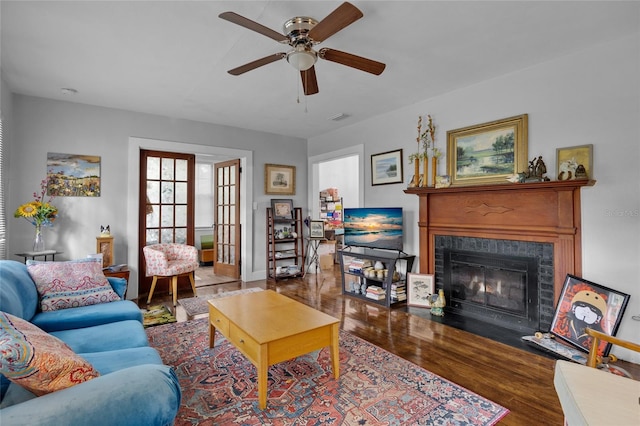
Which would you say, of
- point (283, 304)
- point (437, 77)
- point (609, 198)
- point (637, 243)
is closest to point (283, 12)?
point (437, 77)

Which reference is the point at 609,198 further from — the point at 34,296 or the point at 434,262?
the point at 34,296

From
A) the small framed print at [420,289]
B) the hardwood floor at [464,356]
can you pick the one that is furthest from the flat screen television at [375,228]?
the hardwood floor at [464,356]

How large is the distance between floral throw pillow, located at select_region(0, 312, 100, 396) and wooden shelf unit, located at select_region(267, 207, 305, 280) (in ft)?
13.7

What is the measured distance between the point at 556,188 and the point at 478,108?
1207mm

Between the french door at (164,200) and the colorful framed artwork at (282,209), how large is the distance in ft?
4.48

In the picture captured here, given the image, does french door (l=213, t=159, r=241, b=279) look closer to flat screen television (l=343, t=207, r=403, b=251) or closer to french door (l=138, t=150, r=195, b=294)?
french door (l=138, t=150, r=195, b=294)

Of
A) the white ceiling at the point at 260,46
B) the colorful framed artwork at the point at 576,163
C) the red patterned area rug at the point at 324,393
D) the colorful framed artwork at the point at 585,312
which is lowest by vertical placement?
the red patterned area rug at the point at 324,393

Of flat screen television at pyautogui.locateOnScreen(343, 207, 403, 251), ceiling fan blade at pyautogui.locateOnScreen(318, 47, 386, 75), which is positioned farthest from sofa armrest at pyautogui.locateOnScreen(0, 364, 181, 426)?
flat screen television at pyautogui.locateOnScreen(343, 207, 403, 251)

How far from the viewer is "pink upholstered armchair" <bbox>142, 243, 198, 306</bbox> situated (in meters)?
4.03

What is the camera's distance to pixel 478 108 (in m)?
3.48

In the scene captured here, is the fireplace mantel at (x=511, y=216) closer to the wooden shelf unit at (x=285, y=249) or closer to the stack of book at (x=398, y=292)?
the stack of book at (x=398, y=292)

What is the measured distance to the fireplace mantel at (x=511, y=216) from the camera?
2771 mm

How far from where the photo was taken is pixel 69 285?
97.8 inches

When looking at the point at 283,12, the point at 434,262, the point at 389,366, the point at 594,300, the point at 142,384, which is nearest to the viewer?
the point at 142,384
